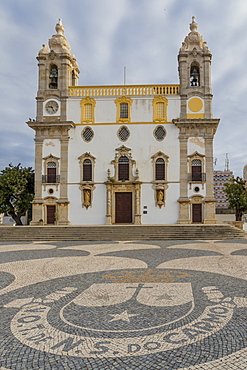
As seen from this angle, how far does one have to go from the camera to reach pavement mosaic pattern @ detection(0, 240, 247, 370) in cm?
380

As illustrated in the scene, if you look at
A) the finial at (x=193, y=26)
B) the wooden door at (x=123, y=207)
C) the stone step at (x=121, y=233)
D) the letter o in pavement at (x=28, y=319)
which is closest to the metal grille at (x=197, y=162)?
the wooden door at (x=123, y=207)

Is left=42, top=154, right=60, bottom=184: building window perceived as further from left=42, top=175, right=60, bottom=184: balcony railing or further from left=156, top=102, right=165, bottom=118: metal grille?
left=156, top=102, right=165, bottom=118: metal grille

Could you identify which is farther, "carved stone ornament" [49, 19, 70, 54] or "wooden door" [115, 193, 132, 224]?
"carved stone ornament" [49, 19, 70, 54]

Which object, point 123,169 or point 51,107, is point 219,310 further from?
point 51,107

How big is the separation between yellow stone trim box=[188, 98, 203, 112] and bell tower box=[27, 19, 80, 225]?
32.7 feet

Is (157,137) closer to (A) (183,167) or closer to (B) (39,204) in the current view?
(A) (183,167)

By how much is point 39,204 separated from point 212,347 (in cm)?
2261

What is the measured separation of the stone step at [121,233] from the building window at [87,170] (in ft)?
19.8

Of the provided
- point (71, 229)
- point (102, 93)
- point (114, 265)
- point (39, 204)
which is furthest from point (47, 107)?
point (114, 265)

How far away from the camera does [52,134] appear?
85.6ft

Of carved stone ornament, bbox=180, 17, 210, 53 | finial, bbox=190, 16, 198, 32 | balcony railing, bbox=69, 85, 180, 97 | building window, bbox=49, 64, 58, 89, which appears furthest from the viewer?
finial, bbox=190, 16, 198, 32

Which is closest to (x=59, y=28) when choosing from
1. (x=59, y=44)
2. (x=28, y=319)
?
(x=59, y=44)

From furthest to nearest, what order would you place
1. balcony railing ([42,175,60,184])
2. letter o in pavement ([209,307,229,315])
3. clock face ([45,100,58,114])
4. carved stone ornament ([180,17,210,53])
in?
carved stone ornament ([180,17,210,53])
clock face ([45,100,58,114])
balcony railing ([42,175,60,184])
letter o in pavement ([209,307,229,315])

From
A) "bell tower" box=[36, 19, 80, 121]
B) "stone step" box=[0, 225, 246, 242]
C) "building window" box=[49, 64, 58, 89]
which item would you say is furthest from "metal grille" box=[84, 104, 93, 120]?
"stone step" box=[0, 225, 246, 242]
